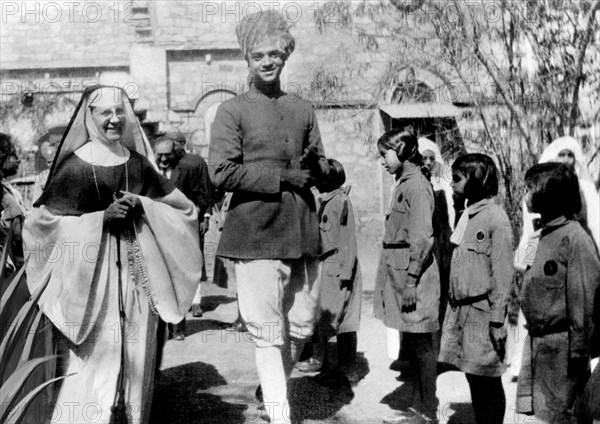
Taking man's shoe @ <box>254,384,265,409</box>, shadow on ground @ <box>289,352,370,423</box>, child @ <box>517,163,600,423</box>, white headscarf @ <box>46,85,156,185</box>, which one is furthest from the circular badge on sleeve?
white headscarf @ <box>46,85,156,185</box>

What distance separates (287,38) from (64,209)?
157 centimetres

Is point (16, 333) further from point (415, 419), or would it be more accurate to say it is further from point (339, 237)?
point (339, 237)

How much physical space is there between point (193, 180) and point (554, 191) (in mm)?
4746

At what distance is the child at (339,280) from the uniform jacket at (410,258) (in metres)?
0.84

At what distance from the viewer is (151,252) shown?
4211 millimetres

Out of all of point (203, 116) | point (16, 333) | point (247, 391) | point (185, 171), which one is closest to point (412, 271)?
point (247, 391)

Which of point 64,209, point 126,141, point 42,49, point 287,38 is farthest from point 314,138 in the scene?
point 42,49

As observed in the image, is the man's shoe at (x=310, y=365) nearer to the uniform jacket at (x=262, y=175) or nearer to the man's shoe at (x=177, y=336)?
the man's shoe at (x=177, y=336)

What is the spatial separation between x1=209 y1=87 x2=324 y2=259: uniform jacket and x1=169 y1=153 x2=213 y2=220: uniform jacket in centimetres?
344

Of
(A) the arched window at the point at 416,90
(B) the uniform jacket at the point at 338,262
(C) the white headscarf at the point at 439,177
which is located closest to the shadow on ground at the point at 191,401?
(B) the uniform jacket at the point at 338,262

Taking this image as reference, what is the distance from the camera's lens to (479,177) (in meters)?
4.50

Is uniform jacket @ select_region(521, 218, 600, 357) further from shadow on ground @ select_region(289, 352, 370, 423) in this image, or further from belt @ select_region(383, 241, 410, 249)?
shadow on ground @ select_region(289, 352, 370, 423)

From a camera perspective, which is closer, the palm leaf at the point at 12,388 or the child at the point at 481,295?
the palm leaf at the point at 12,388

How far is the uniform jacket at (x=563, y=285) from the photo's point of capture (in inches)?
148
